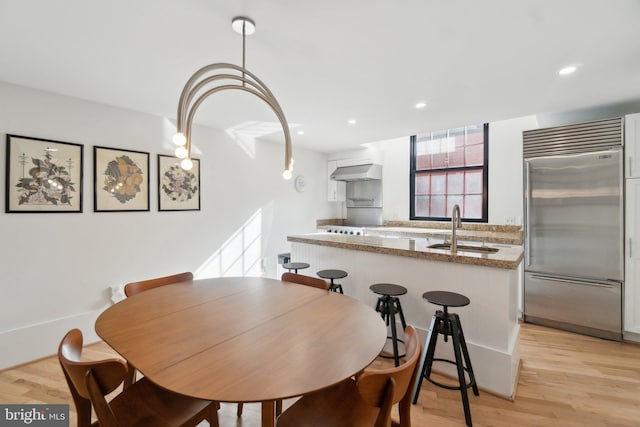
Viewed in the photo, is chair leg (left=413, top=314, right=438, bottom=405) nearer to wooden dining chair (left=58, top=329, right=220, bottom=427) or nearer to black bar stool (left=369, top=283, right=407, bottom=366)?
black bar stool (left=369, top=283, right=407, bottom=366)

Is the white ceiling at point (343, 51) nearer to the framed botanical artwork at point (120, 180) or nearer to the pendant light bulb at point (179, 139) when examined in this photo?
the framed botanical artwork at point (120, 180)

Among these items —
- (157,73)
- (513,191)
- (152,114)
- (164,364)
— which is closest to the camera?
(164,364)

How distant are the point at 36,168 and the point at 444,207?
16.4ft

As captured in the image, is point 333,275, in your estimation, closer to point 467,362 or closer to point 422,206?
point 467,362

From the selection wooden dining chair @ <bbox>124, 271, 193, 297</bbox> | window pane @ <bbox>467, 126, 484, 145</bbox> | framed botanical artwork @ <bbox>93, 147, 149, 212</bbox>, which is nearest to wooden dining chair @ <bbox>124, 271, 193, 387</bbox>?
wooden dining chair @ <bbox>124, 271, 193, 297</bbox>

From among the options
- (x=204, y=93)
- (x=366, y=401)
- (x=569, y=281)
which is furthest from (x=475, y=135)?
(x=366, y=401)

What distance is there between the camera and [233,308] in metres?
1.53

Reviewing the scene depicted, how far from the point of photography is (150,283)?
1982 millimetres

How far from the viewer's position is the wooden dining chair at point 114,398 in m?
0.94

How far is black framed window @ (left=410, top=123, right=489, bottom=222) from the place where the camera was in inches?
167

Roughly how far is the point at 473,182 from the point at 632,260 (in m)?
1.95

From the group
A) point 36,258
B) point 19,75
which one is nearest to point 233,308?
point 36,258

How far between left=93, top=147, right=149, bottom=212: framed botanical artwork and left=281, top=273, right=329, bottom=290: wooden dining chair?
203 centimetres

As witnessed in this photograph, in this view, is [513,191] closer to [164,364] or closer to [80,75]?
[164,364]
